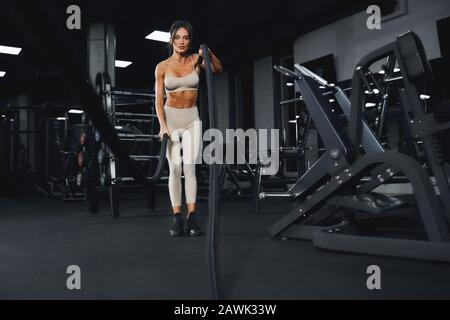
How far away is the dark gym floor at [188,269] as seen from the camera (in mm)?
1127

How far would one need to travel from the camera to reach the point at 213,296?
1.03 metres

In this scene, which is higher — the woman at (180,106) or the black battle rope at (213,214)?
the woman at (180,106)

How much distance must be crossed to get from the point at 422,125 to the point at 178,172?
1.29 metres

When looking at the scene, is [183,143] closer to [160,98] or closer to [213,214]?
[160,98]

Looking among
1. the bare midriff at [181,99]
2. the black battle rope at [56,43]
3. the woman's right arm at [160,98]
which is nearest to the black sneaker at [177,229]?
the woman's right arm at [160,98]

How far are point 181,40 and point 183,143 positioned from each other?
0.58m

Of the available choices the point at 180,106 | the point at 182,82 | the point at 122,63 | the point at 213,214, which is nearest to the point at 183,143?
the point at 180,106

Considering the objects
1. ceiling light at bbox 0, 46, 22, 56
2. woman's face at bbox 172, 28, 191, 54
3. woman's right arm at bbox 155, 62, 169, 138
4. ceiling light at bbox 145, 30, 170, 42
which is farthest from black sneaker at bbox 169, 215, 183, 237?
ceiling light at bbox 0, 46, 22, 56

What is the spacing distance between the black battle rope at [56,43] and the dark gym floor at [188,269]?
0.53m

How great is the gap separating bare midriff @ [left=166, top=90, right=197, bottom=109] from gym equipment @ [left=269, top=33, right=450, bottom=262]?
1.87 ft

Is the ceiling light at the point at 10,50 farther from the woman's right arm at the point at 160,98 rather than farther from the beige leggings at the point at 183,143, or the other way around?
the beige leggings at the point at 183,143

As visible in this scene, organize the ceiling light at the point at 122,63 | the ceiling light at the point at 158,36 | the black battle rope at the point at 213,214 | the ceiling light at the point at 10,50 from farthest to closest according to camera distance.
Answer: the ceiling light at the point at 122,63, the ceiling light at the point at 10,50, the ceiling light at the point at 158,36, the black battle rope at the point at 213,214

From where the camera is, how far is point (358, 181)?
193 cm
